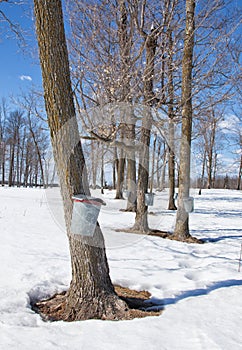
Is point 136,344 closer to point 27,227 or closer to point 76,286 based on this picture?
point 76,286

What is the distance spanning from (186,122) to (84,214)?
13.4ft

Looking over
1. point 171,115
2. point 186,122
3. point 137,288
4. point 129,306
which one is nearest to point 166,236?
point 186,122

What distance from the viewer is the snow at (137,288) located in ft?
5.73

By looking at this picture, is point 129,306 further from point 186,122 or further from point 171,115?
point 171,115

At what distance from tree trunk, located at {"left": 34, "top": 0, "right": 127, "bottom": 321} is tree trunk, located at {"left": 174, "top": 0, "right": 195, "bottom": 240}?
3.58 m

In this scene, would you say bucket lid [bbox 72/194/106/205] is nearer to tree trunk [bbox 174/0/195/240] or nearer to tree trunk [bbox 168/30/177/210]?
tree trunk [bbox 168/30/177/210]

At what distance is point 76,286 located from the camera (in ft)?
7.59

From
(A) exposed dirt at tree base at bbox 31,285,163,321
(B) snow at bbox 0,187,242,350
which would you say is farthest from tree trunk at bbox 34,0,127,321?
(B) snow at bbox 0,187,242,350

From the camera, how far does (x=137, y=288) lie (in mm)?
2873

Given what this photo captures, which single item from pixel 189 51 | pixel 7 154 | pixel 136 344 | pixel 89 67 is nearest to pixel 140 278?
pixel 136 344

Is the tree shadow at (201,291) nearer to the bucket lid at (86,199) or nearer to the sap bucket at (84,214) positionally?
the sap bucket at (84,214)

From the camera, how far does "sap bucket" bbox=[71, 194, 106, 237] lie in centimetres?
212

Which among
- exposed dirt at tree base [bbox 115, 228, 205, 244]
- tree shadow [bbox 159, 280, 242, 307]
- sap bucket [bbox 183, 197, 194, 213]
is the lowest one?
exposed dirt at tree base [bbox 115, 228, 205, 244]

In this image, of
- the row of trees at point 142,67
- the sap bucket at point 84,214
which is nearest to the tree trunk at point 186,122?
the row of trees at point 142,67
